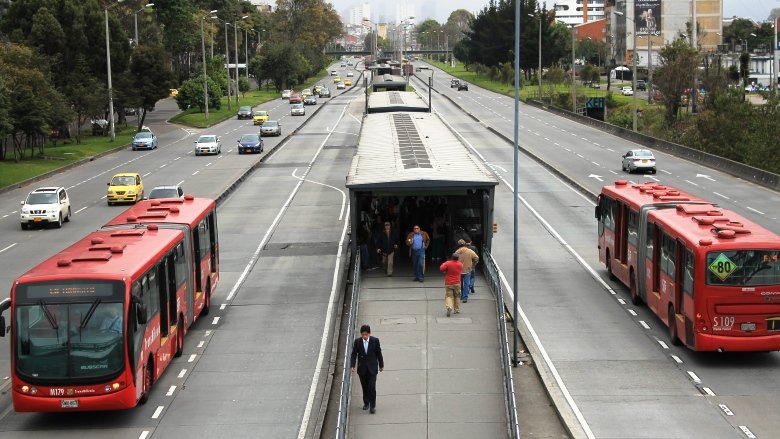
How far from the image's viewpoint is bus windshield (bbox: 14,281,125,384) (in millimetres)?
19000

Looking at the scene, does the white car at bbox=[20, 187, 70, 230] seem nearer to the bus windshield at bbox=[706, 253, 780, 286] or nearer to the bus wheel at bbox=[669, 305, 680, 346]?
the bus wheel at bbox=[669, 305, 680, 346]

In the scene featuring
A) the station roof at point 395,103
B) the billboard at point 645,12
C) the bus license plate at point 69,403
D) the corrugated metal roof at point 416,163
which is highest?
the billboard at point 645,12

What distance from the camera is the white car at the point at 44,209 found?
147 ft

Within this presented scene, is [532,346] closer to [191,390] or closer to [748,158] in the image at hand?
[191,390]

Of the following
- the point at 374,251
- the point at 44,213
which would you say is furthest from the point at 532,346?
the point at 44,213

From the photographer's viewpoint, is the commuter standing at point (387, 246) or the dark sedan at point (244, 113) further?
the dark sedan at point (244, 113)

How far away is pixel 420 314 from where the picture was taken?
82.8 ft

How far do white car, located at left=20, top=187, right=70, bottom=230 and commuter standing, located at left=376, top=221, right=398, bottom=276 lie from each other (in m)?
19.7

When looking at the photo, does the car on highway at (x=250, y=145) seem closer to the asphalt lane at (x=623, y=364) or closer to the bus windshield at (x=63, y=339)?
the asphalt lane at (x=623, y=364)

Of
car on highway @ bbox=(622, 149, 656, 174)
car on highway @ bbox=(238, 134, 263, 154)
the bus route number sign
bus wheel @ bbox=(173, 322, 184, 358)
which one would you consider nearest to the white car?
bus wheel @ bbox=(173, 322, 184, 358)

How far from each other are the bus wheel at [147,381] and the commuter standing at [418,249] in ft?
28.2

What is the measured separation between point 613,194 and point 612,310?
416 centimetres

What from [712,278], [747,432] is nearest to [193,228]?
[712,278]

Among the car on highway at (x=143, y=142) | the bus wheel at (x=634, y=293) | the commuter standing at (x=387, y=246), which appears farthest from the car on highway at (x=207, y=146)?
the bus wheel at (x=634, y=293)
